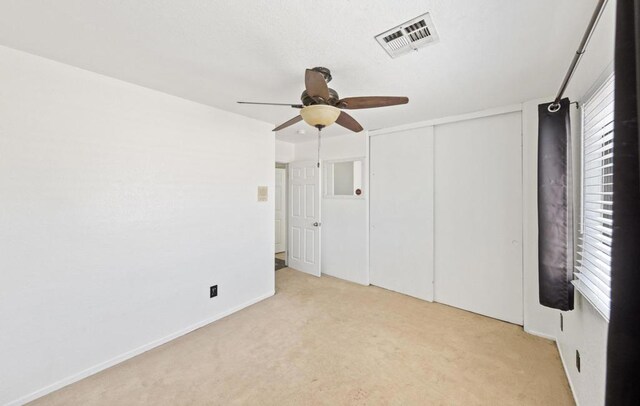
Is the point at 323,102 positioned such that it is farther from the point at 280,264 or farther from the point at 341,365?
the point at 280,264

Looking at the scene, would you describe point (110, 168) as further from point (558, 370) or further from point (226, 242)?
point (558, 370)

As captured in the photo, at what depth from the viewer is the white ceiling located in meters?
1.32

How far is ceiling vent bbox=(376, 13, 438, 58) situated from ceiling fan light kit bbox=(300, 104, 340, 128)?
50 centimetres

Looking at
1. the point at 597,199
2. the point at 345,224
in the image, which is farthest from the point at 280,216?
the point at 597,199

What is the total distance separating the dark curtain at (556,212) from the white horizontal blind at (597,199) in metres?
0.08

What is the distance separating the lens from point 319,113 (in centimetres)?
170

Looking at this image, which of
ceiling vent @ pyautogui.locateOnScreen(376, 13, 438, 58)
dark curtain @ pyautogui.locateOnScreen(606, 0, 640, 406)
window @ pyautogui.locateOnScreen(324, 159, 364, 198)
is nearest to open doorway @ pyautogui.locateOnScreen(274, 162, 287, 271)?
window @ pyautogui.locateOnScreen(324, 159, 364, 198)

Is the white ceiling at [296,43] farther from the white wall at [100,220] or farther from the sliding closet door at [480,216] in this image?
the sliding closet door at [480,216]

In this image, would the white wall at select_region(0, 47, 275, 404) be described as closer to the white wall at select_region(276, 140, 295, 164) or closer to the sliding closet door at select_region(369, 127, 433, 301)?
the white wall at select_region(276, 140, 295, 164)

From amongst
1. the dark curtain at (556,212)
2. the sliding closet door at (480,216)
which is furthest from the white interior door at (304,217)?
the dark curtain at (556,212)

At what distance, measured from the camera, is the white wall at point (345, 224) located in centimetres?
388

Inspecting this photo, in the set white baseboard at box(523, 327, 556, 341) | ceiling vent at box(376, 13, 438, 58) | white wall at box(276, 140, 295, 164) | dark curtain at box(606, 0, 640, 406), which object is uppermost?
ceiling vent at box(376, 13, 438, 58)

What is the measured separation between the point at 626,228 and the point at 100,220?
2942mm

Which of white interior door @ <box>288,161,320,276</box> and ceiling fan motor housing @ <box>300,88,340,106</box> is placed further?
white interior door @ <box>288,161,320,276</box>
